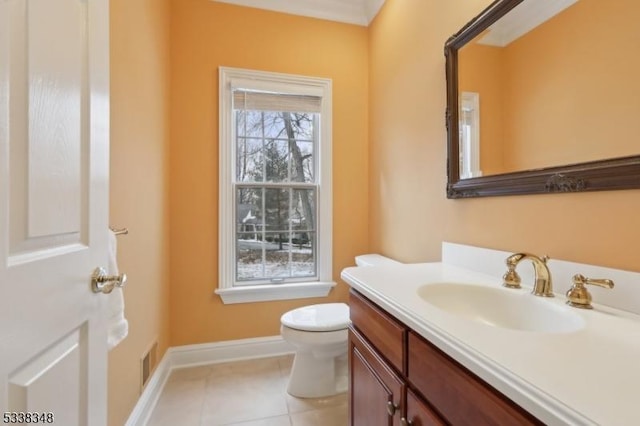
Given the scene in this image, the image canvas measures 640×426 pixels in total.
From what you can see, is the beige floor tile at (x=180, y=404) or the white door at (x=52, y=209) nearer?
the white door at (x=52, y=209)

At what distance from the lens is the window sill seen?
2.13 m

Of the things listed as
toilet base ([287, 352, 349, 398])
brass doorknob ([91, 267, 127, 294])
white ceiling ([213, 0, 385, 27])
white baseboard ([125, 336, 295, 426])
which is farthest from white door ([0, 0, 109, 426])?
white ceiling ([213, 0, 385, 27])

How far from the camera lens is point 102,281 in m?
0.80

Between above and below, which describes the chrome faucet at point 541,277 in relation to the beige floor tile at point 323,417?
above

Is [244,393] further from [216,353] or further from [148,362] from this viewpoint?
[148,362]

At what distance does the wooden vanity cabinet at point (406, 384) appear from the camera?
0.55m

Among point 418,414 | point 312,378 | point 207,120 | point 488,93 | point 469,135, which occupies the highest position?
point 207,120

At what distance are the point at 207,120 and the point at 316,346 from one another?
1718 mm

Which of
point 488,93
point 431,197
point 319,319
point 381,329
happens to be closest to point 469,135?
point 488,93

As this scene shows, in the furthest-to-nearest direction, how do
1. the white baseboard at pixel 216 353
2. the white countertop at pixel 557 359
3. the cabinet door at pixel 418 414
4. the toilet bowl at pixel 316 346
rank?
the white baseboard at pixel 216 353 → the toilet bowl at pixel 316 346 → the cabinet door at pixel 418 414 → the white countertop at pixel 557 359

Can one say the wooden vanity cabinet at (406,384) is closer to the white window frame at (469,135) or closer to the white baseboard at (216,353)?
the white window frame at (469,135)

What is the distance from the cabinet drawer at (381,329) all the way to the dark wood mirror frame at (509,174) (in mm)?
681

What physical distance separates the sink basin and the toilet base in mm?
1001

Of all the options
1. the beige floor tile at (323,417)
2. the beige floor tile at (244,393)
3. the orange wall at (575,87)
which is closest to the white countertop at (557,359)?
the orange wall at (575,87)
